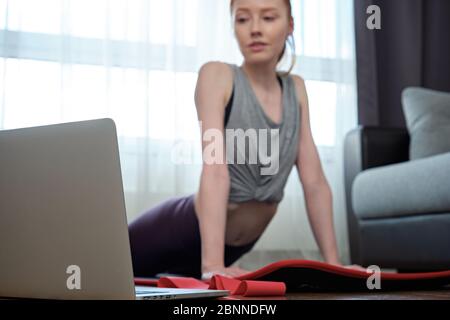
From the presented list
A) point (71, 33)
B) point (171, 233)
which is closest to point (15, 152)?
point (171, 233)

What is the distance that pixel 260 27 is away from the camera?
4.32 feet

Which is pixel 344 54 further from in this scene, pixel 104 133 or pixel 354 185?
pixel 104 133

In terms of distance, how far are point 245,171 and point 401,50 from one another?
185 centimetres

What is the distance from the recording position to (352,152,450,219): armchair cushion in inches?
71.2

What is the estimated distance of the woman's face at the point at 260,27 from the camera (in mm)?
1304

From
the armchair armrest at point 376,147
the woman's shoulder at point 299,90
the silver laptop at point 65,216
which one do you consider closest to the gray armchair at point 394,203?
the armchair armrest at point 376,147

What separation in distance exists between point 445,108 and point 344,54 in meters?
0.74

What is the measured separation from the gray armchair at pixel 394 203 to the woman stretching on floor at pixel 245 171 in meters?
0.57

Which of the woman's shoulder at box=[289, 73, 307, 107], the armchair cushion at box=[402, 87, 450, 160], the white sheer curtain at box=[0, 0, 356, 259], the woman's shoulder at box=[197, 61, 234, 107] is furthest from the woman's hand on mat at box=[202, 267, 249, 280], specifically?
the white sheer curtain at box=[0, 0, 356, 259]

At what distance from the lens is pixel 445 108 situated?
228cm

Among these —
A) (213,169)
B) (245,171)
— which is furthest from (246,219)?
(213,169)

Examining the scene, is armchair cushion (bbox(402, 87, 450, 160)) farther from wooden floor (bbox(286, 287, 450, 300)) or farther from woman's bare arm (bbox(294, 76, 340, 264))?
wooden floor (bbox(286, 287, 450, 300))

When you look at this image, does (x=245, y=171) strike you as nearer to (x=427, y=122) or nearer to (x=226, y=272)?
(x=226, y=272)

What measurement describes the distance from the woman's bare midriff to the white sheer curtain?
1.11 meters
